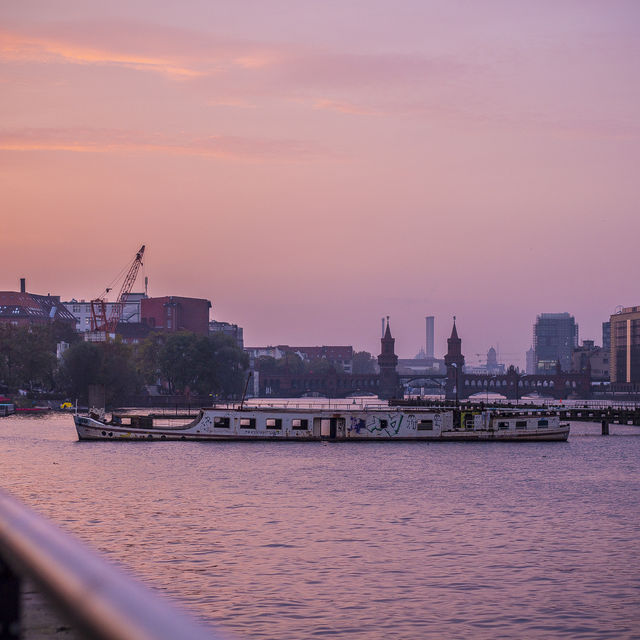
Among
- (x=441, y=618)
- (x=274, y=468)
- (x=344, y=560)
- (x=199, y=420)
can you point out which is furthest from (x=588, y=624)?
(x=199, y=420)

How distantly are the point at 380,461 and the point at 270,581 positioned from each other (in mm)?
55333

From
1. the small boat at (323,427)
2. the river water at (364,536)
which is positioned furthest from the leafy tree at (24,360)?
the river water at (364,536)

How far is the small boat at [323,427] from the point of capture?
107062mm

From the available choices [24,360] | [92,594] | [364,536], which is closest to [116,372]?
[24,360]

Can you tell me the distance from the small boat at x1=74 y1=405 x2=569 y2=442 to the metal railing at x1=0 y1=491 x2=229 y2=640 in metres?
104

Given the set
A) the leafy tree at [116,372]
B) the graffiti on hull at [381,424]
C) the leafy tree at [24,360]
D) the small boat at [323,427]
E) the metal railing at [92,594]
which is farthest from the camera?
the leafy tree at [24,360]

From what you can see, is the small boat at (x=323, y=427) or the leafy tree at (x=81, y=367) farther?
the leafy tree at (x=81, y=367)

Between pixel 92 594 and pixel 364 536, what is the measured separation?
43593 mm

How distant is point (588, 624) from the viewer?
29.8 meters

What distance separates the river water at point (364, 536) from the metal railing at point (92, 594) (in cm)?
2586

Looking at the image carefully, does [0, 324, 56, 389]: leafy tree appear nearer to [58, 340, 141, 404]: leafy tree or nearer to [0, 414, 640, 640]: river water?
[58, 340, 141, 404]: leafy tree

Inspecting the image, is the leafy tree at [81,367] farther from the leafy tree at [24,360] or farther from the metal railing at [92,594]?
the metal railing at [92,594]

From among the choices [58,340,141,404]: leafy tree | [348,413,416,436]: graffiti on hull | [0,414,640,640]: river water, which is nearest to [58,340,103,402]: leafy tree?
[58,340,141,404]: leafy tree

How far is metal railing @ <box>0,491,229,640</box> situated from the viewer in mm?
2527
